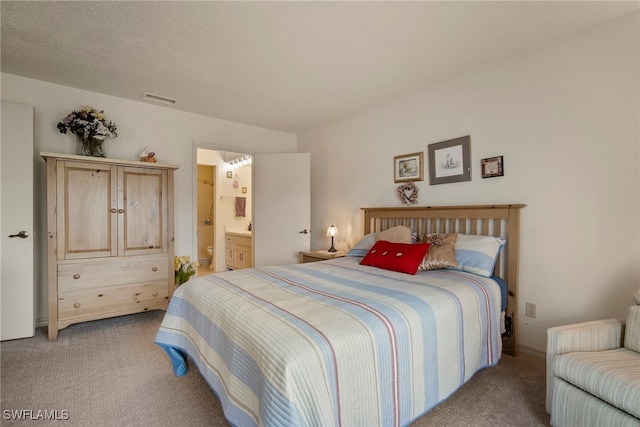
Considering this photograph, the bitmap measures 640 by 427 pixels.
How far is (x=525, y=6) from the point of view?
1913 millimetres

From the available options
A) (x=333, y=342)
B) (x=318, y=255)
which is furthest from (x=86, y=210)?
(x=333, y=342)

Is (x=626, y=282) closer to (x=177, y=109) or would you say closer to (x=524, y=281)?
(x=524, y=281)

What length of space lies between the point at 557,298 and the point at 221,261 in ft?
17.5

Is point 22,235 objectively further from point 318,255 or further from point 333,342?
point 333,342

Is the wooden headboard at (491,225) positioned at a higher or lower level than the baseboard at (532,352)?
higher

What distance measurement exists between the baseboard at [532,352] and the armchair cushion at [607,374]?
2.79 ft

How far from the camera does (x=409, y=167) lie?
3.29 meters

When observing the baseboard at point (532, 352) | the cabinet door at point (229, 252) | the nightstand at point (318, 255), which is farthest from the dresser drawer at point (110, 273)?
the baseboard at point (532, 352)

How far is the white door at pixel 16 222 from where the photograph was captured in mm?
2633

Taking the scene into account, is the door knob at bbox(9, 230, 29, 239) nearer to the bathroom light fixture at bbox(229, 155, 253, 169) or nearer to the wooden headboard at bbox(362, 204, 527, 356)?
the bathroom light fixture at bbox(229, 155, 253, 169)

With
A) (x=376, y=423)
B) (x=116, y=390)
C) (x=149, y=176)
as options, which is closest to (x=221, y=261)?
(x=149, y=176)

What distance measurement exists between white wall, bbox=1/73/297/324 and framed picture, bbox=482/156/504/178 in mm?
3126

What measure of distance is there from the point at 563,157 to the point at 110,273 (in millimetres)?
4094

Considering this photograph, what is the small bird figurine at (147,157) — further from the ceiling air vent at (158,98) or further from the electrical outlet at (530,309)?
the electrical outlet at (530,309)
